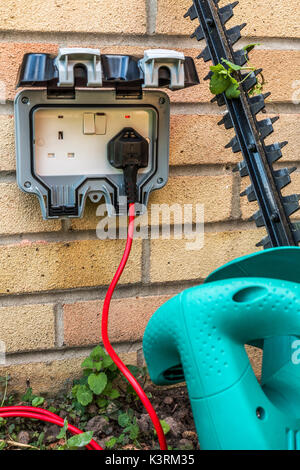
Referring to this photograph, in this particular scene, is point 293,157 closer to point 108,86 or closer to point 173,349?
point 108,86

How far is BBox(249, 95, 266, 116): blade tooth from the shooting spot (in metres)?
1.02

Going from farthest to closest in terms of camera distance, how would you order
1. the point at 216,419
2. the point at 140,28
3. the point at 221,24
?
1. the point at 140,28
2. the point at 221,24
3. the point at 216,419

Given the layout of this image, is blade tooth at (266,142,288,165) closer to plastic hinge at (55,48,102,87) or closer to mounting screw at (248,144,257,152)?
mounting screw at (248,144,257,152)

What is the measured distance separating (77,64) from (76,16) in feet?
0.80

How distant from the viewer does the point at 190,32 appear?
3.93 feet

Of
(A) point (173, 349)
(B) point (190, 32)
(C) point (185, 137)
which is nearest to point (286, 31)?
(B) point (190, 32)

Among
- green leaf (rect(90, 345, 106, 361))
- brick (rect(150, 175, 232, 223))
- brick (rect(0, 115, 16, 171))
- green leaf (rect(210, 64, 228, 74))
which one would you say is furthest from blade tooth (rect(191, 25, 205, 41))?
green leaf (rect(90, 345, 106, 361))

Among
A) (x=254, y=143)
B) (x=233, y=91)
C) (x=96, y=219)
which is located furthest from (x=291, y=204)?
(x=96, y=219)

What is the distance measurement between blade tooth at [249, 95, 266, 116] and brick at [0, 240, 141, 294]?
0.44 m

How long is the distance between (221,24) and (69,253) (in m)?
0.61

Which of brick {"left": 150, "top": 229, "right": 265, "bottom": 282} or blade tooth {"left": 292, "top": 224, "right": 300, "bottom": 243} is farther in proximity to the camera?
brick {"left": 150, "top": 229, "right": 265, "bottom": 282}

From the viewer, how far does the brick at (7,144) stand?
1.13 m

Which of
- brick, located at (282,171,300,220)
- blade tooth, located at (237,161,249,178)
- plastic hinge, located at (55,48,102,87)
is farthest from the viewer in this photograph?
brick, located at (282,171,300,220)

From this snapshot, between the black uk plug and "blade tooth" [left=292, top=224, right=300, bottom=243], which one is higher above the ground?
the black uk plug
